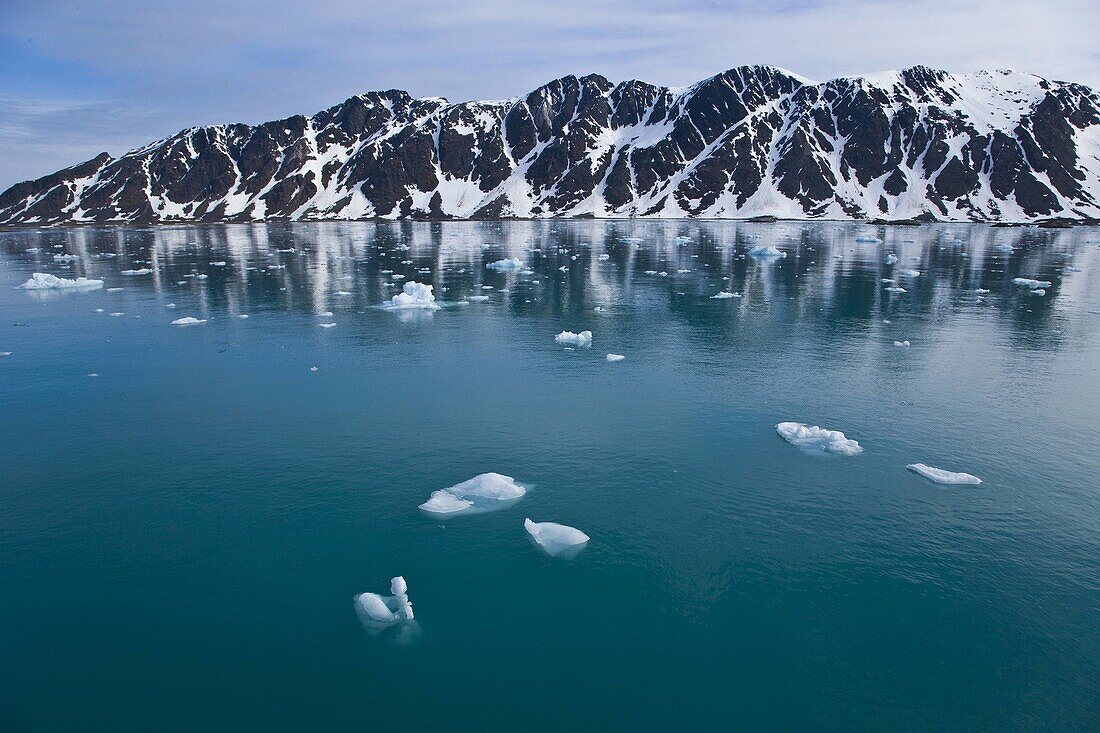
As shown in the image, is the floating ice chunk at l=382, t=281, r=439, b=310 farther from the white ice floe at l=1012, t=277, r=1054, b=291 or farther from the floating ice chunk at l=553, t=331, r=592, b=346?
the white ice floe at l=1012, t=277, r=1054, b=291

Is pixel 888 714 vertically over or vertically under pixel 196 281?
under

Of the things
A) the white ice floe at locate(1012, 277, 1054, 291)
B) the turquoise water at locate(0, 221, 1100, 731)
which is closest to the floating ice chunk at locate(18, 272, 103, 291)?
the turquoise water at locate(0, 221, 1100, 731)

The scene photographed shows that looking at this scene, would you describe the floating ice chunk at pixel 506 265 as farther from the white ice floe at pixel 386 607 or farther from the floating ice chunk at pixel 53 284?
the white ice floe at pixel 386 607

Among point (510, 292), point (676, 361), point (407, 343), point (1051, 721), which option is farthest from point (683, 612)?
point (510, 292)

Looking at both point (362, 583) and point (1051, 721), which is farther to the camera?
point (362, 583)

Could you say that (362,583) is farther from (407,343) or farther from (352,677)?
(407,343)

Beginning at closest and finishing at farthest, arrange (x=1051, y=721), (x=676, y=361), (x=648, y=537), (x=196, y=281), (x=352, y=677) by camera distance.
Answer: (x=1051, y=721) < (x=352, y=677) < (x=648, y=537) < (x=676, y=361) < (x=196, y=281)
